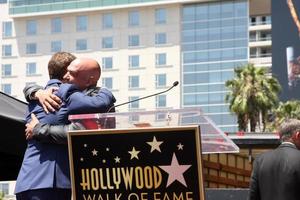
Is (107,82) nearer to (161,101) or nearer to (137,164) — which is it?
(161,101)

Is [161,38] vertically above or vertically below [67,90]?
above

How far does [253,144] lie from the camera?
666 inches

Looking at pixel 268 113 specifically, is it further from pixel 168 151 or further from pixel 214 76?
pixel 168 151

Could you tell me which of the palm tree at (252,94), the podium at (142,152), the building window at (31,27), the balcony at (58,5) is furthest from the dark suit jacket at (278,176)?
the building window at (31,27)

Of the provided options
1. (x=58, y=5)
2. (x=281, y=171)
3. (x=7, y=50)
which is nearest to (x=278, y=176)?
(x=281, y=171)

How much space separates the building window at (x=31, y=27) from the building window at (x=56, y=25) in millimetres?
2331

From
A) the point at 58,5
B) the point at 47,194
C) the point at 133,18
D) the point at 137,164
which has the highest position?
the point at 58,5

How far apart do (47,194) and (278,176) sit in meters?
2.00

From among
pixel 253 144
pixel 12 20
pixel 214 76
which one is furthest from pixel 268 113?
pixel 12 20

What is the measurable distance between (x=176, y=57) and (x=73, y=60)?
7813 centimetres

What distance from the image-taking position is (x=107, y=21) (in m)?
85.3

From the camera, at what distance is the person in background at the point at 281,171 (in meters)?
4.80

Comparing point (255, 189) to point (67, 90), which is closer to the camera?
point (67, 90)

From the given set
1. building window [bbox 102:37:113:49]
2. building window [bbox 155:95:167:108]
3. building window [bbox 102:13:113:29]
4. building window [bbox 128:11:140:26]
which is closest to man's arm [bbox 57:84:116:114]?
building window [bbox 155:95:167:108]
